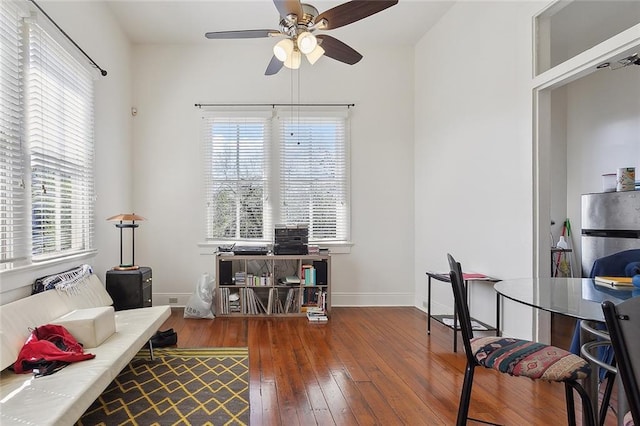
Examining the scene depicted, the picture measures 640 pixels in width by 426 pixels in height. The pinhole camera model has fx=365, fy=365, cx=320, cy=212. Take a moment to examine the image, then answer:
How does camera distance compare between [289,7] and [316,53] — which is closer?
[289,7]

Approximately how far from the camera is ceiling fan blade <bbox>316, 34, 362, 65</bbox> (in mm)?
2965

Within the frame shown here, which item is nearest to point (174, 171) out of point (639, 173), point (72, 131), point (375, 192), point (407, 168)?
point (72, 131)

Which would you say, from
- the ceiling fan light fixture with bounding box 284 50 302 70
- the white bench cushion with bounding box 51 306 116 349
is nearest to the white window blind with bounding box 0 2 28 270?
the white bench cushion with bounding box 51 306 116 349

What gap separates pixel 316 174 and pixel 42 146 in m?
2.90

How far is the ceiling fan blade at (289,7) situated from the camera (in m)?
2.36

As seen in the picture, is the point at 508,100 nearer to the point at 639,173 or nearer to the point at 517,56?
the point at 517,56

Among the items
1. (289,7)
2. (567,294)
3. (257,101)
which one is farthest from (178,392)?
(257,101)

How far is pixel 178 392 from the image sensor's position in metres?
2.36

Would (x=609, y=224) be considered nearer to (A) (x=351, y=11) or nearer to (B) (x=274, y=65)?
(A) (x=351, y=11)

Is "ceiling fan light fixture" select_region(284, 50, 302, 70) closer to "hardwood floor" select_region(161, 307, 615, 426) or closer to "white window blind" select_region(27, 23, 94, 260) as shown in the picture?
"white window blind" select_region(27, 23, 94, 260)

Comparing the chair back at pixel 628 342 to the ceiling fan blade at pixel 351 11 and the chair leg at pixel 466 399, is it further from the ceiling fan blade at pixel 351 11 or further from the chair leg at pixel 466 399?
the ceiling fan blade at pixel 351 11

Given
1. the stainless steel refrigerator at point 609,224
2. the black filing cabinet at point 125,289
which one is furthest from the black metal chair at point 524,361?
the black filing cabinet at point 125,289

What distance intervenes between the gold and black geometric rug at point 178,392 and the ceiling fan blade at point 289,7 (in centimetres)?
253

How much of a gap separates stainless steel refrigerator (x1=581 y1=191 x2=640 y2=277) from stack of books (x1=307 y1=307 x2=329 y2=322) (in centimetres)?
270
